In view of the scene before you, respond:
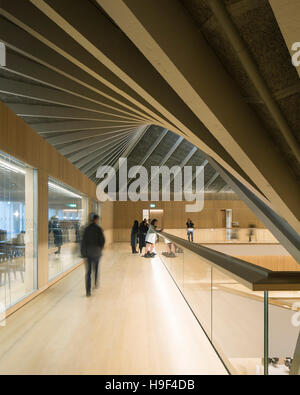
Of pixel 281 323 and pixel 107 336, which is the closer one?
pixel 281 323

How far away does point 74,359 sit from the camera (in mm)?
3279

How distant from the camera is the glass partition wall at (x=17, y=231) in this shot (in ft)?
15.4

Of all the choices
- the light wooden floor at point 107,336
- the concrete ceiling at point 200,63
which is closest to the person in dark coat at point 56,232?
the light wooden floor at point 107,336

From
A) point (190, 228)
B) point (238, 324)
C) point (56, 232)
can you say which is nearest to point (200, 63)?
point (238, 324)

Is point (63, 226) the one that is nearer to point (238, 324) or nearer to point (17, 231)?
point (17, 231)

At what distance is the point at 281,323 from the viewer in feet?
7.04

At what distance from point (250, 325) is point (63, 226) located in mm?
6701

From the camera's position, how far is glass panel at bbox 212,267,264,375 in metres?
2.16

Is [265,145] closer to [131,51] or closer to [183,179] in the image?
[131,51]

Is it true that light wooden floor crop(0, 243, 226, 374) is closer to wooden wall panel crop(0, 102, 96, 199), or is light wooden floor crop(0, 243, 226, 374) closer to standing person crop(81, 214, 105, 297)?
standing person crop(81, 214, 105, 297)

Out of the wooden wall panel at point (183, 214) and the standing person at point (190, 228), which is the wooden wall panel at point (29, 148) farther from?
the wooden wall panel at point (183, 214)

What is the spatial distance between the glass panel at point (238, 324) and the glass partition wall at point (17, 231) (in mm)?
3325
